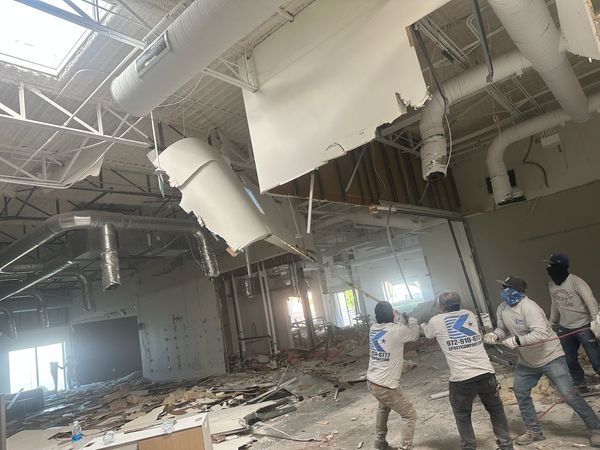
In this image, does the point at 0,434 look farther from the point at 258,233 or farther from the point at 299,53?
the point at 299,53

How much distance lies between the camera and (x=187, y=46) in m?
2.83

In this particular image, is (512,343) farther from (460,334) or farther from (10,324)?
(10,324)

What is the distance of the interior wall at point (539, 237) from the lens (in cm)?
739

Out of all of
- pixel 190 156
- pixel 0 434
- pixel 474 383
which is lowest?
pixel 474 383

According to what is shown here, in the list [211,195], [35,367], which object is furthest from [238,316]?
[35,367]

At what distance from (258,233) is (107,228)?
3.82 metres

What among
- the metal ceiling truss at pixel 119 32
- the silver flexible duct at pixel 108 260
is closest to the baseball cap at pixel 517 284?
the metal ceiling truss at pixel 119 32

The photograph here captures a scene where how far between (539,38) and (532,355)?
2876 mm

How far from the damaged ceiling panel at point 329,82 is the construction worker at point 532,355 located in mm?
1966

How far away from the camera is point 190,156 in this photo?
15.4 feet

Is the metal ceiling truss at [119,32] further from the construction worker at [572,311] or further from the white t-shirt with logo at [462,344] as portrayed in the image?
the construction worker at [572,311]

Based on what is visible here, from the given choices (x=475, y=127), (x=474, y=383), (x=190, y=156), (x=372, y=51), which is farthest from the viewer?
(x=475, y=127)

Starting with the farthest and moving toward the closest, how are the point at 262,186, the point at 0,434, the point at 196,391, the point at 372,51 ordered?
the point at 196,391
the point at 262,186
the point at 372,51
the point at 0,434

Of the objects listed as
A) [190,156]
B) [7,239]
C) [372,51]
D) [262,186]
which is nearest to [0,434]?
[262,186]
